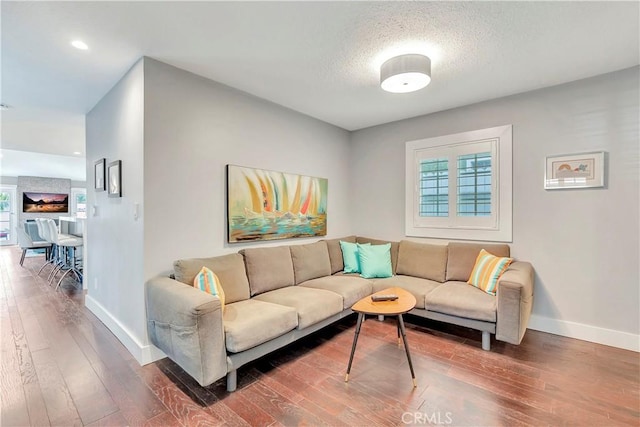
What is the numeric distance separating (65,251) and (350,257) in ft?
18.4

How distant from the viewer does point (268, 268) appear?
119 inches

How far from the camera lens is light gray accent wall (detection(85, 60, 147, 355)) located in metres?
2.46

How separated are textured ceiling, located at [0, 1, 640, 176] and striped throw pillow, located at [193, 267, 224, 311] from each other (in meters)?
1.76

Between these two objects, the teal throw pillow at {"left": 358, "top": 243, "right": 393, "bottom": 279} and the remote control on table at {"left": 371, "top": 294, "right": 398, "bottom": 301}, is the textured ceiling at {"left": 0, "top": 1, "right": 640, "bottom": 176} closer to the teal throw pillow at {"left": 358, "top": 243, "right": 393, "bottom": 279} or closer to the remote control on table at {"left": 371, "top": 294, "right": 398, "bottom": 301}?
the teal throw pillow at {"left": 358, "top": 243, "right": 393, "bottom": 279}

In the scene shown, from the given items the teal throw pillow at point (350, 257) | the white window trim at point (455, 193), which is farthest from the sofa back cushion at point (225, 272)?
the white window trim at point (455, 193)

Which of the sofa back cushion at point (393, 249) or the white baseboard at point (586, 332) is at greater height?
the sofa back cushion at point (393, 249)

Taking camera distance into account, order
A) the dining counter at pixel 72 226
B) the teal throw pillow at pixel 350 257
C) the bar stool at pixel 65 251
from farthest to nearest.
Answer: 1. the dining counter at pixel 72 226
2. the bar stool at pixel 65 251
3. the teal throw pillow at pixel 350 257

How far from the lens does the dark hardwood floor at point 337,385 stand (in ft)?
5.84

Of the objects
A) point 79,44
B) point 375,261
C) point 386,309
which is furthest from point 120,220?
point 375,261

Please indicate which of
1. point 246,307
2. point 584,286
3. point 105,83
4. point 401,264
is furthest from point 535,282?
point 105,83

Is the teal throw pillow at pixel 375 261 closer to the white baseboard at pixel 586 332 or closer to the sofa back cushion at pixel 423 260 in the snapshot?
the sofa back cushion at pixel 423 260

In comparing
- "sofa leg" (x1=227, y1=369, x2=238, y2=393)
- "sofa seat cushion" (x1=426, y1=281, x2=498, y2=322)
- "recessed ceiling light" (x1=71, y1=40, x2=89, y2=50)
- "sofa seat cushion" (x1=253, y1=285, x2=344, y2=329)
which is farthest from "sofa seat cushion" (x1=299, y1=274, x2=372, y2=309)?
"recessed ceiling light" (x1=71, y1=40, x2=89, y2=50)

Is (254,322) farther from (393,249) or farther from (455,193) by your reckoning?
(455,193)

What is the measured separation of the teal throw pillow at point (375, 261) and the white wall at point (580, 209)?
1.39 metres
